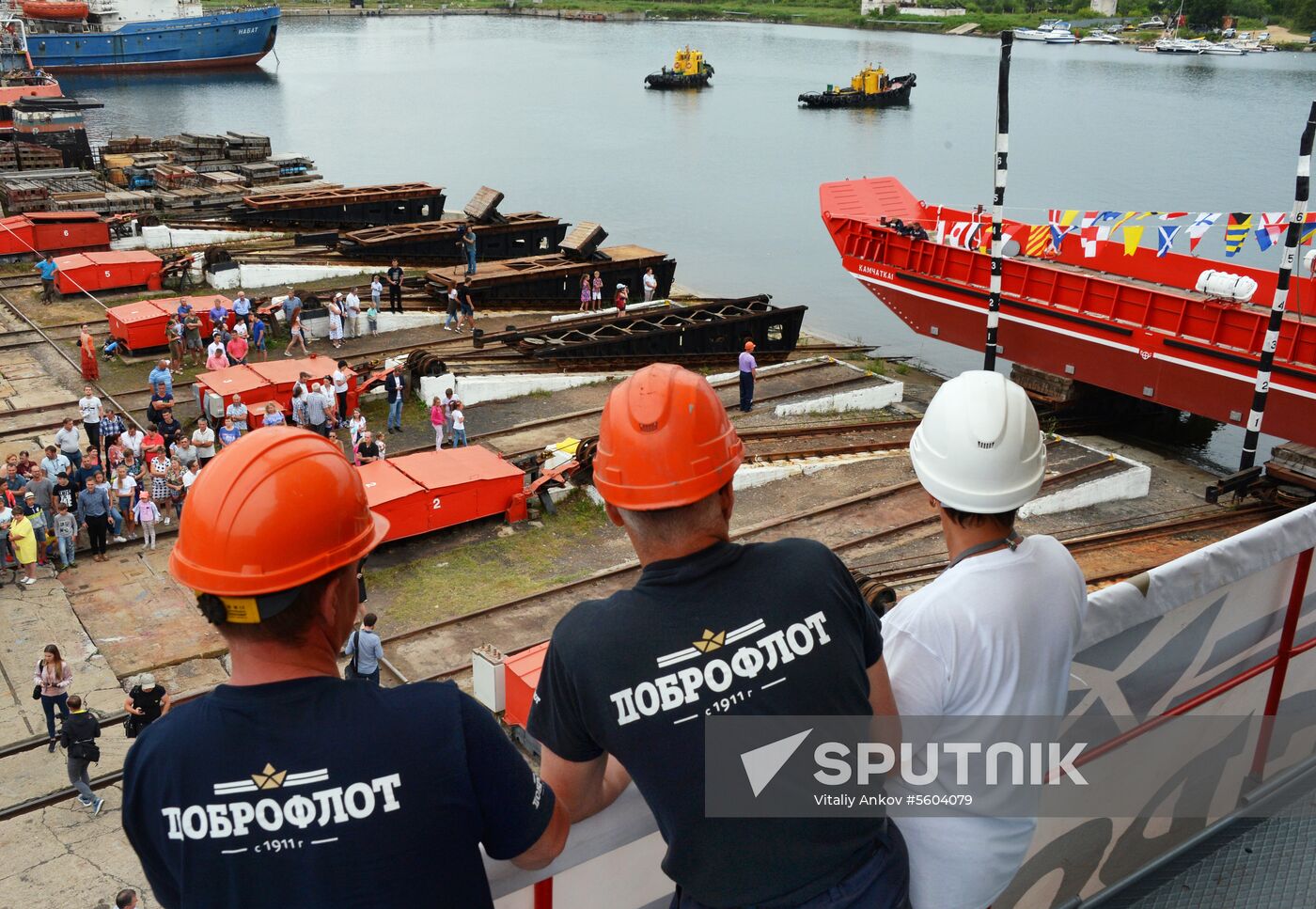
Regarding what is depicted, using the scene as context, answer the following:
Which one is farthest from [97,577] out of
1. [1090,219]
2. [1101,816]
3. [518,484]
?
[1090,219]

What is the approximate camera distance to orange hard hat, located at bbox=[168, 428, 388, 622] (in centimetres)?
236

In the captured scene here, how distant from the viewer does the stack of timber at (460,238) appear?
36656 millimetres

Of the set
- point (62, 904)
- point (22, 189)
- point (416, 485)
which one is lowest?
point (62, 904)

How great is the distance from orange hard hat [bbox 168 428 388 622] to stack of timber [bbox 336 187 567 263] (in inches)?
1388

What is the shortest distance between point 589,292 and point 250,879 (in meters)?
31.1

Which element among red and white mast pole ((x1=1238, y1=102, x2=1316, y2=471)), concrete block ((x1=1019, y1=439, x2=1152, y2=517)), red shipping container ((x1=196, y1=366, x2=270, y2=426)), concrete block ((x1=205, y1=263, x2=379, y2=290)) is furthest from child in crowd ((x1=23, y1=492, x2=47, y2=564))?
red and white mast pole ((x1=1238, y1=102, x2=1316, y2=471))

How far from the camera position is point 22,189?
38906 millimetres

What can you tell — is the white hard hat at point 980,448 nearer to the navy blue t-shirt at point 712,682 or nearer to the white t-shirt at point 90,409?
the navy blue t-shirt at point 712,682

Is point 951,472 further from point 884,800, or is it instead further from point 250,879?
point 250,879

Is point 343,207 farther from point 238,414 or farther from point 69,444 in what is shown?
point 69,444

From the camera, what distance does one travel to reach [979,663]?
289cm

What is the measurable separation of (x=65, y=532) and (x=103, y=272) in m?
17.4

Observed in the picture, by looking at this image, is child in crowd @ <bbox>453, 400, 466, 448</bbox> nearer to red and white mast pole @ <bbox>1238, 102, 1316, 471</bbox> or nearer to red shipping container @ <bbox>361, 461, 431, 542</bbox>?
red shipping container @ <bbox>361, 461, 431, 542</bbox>

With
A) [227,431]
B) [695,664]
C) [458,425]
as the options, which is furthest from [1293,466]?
[695,664]
